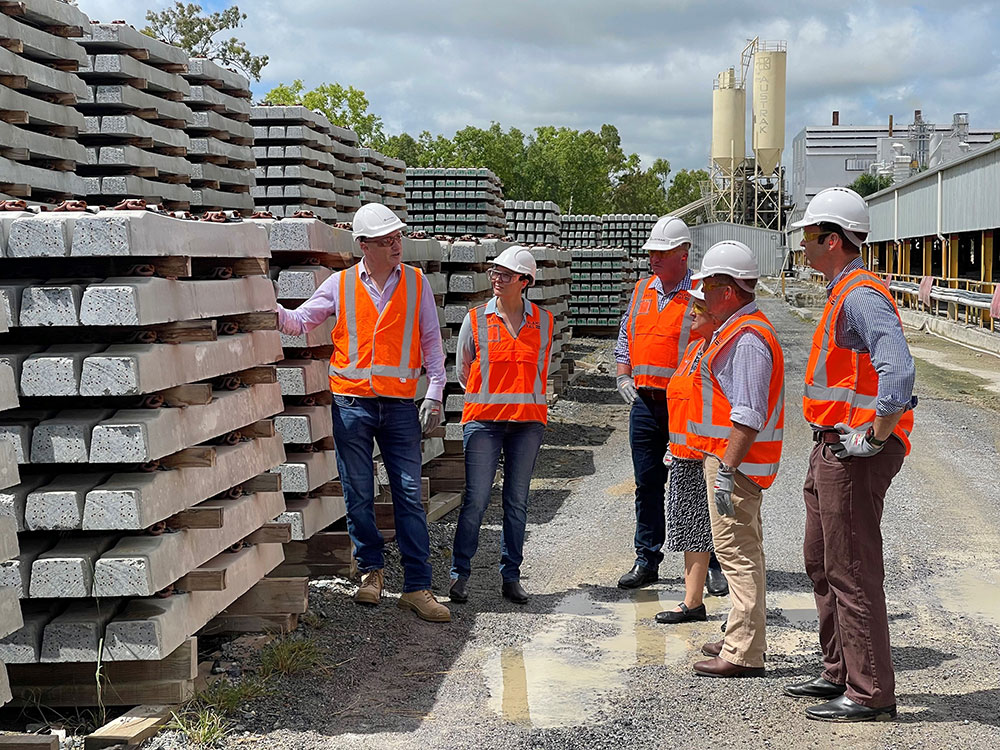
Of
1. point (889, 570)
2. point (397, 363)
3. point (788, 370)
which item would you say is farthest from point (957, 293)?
point (397, 363)

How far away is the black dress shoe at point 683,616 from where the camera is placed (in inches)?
260

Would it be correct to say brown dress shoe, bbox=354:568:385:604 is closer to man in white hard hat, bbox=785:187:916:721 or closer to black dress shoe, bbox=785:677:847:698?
black dress shoe, bbox=785:677:847:698

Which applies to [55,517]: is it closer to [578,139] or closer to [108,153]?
[108,153]

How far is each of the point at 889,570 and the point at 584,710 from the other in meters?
3.36

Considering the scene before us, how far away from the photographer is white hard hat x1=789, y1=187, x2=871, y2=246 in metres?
5.05

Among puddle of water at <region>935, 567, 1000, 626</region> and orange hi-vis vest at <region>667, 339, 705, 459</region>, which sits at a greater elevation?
orange hi-vis vest at <region>667, 339, 705, 459</region>

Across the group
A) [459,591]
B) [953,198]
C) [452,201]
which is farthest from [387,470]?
[953,198]

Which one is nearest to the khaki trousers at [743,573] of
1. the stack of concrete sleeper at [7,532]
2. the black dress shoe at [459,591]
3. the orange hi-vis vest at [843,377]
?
the orange hi-vis vest at [843,377]

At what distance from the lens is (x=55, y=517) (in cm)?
475

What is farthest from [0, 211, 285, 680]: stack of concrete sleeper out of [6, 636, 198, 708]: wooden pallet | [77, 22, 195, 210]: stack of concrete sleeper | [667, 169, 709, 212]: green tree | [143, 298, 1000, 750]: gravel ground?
[667, 169, 709, 212]: green tree

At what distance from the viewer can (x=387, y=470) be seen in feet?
21.9

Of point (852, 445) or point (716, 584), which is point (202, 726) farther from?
point (716, 584)

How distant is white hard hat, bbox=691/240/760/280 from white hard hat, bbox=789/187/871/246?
56 cm

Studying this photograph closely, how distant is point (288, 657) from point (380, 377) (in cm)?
164
